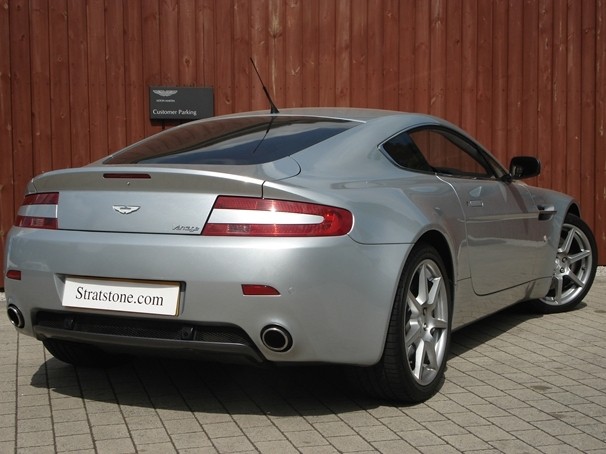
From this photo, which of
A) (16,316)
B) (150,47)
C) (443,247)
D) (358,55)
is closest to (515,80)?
(358,55)

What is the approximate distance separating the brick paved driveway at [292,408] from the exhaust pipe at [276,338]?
38cm

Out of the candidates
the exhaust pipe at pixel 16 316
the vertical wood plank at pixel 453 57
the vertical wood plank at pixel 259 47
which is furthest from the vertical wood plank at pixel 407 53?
the exhaust pipe at pixel 16 316

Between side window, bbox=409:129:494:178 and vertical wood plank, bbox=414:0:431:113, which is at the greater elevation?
vertical wood plank, bbox=414:0:431:113

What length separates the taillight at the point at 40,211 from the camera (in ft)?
13.8

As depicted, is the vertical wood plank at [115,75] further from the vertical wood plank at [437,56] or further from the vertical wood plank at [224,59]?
the vertical wood plank at [437,56]

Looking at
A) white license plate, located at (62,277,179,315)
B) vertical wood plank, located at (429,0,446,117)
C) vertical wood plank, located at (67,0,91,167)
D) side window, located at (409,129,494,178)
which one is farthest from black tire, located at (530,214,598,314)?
vertical wood plank, located at (67,0,91,167)

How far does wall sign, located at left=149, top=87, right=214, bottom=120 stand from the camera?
790 centimetres

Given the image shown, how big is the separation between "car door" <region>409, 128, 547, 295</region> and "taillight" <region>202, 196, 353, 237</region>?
4.28ft

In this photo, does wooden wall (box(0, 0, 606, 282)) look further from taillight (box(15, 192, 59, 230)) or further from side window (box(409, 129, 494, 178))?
taillight (box(15, 192, 59, 230))

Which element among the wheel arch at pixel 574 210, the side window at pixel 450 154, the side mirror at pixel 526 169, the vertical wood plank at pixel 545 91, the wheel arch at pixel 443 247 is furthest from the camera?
the vertical wood plank at pixel 545 91

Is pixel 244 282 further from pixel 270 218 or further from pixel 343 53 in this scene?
pixel 343 53

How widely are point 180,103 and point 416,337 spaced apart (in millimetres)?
4185

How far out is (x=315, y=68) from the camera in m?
8.12

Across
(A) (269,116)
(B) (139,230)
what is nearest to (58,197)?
(B) (139,230)
